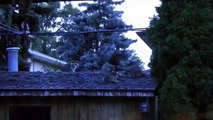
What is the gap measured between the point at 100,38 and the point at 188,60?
55.9ft

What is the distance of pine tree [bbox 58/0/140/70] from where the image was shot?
24.8 meters

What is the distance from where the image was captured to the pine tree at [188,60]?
28.4 ft

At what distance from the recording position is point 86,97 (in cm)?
1199

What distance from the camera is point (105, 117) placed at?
12.0 metres

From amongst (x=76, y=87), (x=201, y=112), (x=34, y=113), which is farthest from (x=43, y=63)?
(x=201, y=112)

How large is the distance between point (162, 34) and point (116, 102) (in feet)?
9.34

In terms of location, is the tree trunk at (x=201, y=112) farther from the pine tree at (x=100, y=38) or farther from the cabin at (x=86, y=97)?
the pine tree at (x=100, y=38)

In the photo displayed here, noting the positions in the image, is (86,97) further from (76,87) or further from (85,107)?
(76,87)

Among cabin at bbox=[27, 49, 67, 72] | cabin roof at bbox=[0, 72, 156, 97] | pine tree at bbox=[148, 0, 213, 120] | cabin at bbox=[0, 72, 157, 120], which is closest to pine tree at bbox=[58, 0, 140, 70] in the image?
cabin at bbox=[27, 49, 67, 72]

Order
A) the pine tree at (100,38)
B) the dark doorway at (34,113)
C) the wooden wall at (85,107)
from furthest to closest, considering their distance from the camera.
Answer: the pine tree at (100,38) < the dark doorway at (34,113) < the wooden wall at (85,107)

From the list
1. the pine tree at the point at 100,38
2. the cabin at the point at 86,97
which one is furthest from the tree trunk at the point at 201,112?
the pine tree at the point at 100,38

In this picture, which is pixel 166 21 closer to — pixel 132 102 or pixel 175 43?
pixel 175 43

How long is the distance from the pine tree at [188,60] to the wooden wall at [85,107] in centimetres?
262

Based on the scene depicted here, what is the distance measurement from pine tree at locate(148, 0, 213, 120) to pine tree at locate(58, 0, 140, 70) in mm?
15266
